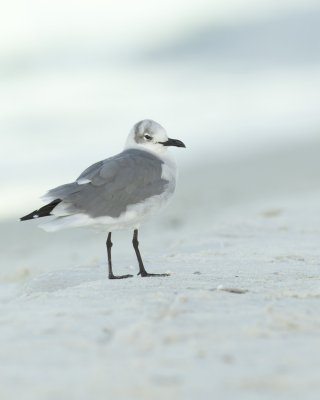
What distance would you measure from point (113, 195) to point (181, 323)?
1.63 meters

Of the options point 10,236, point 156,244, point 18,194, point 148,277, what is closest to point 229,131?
point 18,194

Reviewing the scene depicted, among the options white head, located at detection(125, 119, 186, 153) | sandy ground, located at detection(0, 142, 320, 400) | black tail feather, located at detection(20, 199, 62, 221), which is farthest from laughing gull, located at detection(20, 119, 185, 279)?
sandy ground, located at detection(0, 142, 320, 400)

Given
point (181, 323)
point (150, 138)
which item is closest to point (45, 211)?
point (150, 138)

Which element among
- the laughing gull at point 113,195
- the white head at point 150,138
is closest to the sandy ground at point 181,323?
the laughing gull at point 113,195

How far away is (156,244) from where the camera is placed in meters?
7.65

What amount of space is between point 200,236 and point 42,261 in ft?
4.68

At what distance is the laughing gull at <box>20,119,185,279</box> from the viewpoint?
4.86 metres

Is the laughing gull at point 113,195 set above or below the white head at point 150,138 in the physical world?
below

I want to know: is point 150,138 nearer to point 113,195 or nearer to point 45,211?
point 113,195

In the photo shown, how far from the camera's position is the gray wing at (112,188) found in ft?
16.1

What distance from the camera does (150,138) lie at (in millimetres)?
5551

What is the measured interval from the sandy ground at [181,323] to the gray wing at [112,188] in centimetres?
42

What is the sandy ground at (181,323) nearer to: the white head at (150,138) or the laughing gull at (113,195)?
the laughing gull at (113,195)

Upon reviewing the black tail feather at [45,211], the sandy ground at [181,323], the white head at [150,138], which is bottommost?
the sandy ground at [181,323]
